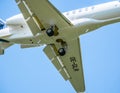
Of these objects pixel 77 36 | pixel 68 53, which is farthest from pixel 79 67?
pixel 77 36

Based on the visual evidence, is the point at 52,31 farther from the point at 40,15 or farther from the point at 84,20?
the point at 84,20

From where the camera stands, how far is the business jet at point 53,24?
23.3 meters

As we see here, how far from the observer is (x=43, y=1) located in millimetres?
22688

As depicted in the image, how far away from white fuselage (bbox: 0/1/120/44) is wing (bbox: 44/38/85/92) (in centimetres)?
181

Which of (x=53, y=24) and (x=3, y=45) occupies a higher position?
(x=53, y=24)

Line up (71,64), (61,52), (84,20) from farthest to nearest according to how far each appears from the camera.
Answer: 1. (71,64)
2. (61,52)
3. (84,20)

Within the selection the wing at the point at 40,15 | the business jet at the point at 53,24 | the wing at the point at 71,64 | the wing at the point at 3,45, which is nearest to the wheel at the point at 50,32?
the business jet at the point at 53,24

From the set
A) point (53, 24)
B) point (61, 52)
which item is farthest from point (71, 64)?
point (53, 24)

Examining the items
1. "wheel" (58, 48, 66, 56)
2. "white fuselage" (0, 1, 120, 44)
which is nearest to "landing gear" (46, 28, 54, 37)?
"white fuselage" (0, 1, 120, 44)

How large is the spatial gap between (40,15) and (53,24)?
74cm

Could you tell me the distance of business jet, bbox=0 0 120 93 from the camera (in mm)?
23312

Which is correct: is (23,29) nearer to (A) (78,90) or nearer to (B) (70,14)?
(B) (70,14)

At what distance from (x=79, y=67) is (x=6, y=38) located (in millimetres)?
4381

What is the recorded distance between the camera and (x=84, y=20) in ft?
77.4
